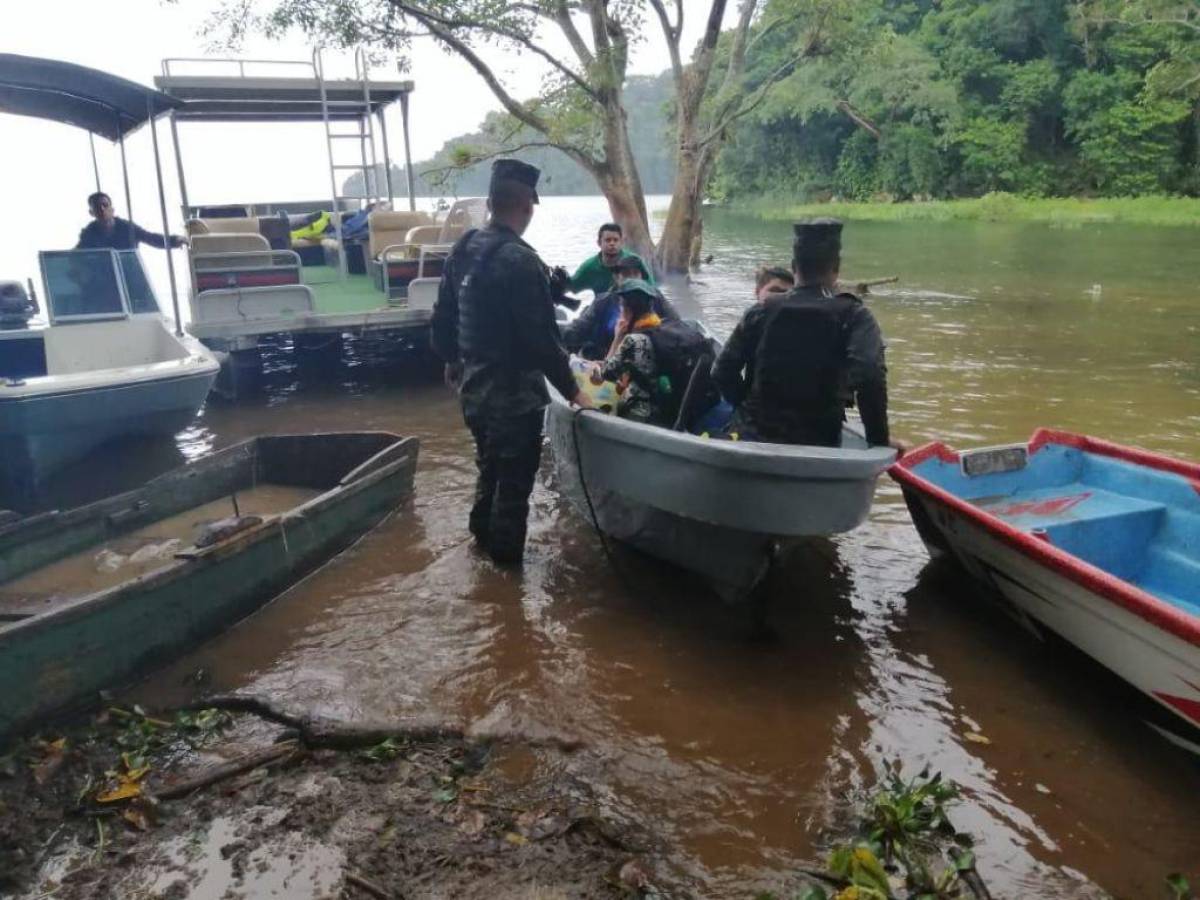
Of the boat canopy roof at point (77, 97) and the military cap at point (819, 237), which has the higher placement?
the boat canopy roof at point (77, 97)

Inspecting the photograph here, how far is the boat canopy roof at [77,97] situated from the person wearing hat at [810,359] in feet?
19.3

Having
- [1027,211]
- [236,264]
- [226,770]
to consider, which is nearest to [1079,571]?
[226,770]

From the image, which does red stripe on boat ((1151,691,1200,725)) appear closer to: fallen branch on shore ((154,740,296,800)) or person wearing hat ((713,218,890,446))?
person wearing hat ((713,218,890,446))

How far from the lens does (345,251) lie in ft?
40.9

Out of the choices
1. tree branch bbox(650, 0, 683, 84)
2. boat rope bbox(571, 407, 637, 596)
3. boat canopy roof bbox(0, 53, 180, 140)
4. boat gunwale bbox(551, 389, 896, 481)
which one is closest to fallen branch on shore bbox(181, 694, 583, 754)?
boat gunwale bbox(551, 389, 896, 481)

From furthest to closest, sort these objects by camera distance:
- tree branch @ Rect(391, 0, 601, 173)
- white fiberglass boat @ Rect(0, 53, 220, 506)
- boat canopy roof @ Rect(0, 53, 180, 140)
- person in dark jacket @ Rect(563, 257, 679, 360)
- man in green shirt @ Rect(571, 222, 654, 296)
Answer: tree branch @ Rect(391, 0, 601, 173) → boat canopy roof @ Rect(0, 53, 180, 140) → man in green shirt @ Rect(571, 222, 654, 296) → person in dark jacket @ Rect(563, 257, 679, 360) → white fiberglass boat @ Rect(0, 53, 220, 506)

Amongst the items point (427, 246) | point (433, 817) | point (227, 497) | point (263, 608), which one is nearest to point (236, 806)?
point (433, 817)

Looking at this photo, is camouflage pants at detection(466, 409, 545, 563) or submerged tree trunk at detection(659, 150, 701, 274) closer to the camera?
camouflage pants at detection(466, 409, 545, 563)

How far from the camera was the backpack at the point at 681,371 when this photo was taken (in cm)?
498

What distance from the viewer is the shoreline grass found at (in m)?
31.0

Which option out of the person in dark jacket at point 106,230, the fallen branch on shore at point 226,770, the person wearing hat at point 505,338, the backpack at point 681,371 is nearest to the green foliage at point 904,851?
the fallen branch on shore at point 226,770

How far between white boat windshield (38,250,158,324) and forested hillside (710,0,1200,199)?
98.1 feet

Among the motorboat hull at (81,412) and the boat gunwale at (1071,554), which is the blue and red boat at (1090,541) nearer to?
the boat gunwale at (1071,554)

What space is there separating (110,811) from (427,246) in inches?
288
